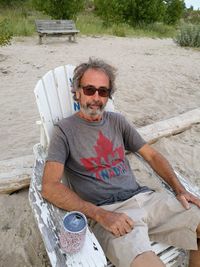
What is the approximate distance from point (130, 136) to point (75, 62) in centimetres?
531

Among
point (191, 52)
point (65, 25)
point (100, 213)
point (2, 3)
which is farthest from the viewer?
point (2, 3)

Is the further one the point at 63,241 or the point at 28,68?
the point at 28,68

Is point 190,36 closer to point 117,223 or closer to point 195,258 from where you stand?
point 195,258

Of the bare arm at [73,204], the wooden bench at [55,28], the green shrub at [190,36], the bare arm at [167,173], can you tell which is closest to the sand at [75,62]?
the wooden bench at [55,28]

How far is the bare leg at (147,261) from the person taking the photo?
1545 mm

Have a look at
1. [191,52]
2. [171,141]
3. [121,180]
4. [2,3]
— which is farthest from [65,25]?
[2,3]

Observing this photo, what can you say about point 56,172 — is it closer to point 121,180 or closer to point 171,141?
point 121,180

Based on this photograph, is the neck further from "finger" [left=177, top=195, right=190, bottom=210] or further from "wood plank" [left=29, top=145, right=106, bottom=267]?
"finger" [left=177, top=195, right=190, bottom=210]

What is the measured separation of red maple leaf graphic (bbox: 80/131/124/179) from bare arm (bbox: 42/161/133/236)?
0.72 ft

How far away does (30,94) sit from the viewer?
16.5 feet

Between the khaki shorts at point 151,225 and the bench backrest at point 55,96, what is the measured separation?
0.82 m

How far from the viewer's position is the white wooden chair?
1507 mm

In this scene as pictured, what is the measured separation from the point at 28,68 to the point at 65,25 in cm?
514

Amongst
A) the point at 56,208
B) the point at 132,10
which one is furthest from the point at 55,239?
the point at 132,10
